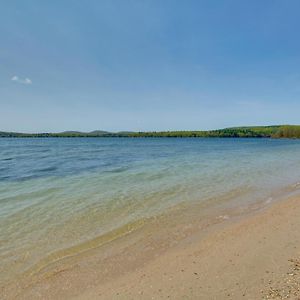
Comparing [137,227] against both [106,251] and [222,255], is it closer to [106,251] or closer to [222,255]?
[106,251]

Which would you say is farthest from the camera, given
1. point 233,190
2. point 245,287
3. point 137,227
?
point 233,190

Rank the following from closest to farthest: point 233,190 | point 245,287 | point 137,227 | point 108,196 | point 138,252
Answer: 1. point 245,287
2. point 138,252
3. point 137,227
4. point 108,196
5. point 233,190

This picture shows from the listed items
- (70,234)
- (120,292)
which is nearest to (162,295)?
(120,292)

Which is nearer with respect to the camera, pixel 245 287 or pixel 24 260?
pixel 245 287

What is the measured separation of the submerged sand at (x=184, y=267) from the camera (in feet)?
15.6

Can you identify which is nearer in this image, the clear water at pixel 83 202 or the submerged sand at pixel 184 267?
the submerged sand at pixel 184 267

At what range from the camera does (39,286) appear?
17.7 ft

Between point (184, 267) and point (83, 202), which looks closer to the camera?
point (184, 267)

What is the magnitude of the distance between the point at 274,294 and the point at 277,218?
4973 millimetres

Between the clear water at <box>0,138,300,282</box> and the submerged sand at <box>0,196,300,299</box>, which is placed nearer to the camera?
the submerged sand at <box>0,196,300,299</box>

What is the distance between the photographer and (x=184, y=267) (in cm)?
574

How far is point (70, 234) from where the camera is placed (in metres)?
8.00

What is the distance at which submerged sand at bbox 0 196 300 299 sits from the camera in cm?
475

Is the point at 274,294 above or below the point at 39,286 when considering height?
above
